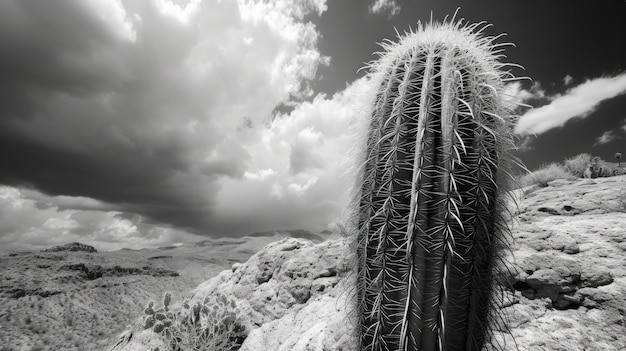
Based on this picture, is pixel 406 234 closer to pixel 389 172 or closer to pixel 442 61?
pixel 389 172

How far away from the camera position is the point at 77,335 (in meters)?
10.8

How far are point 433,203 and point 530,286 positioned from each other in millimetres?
2247

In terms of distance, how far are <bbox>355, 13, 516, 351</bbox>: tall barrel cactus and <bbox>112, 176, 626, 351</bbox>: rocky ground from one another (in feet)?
1.39

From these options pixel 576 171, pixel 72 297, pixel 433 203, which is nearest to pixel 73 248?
pixel 72 297

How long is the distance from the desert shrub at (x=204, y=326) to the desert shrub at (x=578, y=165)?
1054cm

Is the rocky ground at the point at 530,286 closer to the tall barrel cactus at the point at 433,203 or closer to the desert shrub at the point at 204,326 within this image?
the desert shrub at the point at 204,326

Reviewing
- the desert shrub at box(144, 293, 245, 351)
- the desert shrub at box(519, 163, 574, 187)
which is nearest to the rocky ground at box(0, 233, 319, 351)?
the desert shrub at box(144, 293, 245, 351)

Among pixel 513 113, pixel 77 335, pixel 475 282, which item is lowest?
pixel 77 335

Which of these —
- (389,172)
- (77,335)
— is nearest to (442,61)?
(389,172)

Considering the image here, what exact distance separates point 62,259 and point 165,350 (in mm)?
17841

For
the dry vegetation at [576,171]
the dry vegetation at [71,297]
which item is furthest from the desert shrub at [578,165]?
the dry vegetation at [71,297]

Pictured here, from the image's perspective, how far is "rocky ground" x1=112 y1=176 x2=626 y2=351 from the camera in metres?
2.88

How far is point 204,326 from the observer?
15.6 feet

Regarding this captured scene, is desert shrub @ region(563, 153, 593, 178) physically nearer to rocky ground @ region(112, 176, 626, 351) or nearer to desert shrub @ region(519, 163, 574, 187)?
desert shrub @ region(519, 163, 574, 187)
